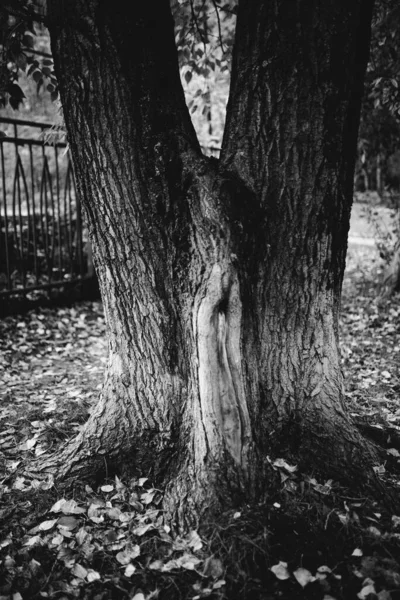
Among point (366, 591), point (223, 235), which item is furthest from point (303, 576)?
point (223, 235)

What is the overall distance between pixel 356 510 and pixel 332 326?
863mm

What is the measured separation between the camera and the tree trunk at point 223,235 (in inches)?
87.0

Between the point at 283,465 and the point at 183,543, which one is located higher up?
the point at 283,465

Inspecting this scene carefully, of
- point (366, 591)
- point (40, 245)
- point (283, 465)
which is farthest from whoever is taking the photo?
point (40, 245)

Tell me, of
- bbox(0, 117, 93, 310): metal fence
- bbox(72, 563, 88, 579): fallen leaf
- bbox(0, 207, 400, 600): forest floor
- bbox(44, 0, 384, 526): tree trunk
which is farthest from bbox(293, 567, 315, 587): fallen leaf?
bbox(0, 117, 93, 310): metal fence

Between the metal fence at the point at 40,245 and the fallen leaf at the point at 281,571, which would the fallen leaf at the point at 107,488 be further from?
the metal fence at the point at 40,245

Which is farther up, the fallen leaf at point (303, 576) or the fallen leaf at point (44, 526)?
the fallen leaf at point (303, 576)

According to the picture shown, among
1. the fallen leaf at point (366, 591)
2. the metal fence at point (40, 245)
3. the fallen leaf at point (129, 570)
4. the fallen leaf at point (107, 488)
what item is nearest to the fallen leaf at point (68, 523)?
the fallen leaf at point (107, 488)

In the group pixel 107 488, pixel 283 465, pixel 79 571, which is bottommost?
pixel 79 571

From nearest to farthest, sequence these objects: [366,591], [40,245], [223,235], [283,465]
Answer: [366,591]
[223,235]
[283,465]
[40,245]

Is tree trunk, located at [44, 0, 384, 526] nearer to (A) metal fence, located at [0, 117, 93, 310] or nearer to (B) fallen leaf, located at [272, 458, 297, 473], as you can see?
(B) fallen leaf, located at [272, 458, 297, 473]

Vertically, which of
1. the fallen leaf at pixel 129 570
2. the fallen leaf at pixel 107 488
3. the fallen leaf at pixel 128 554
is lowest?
the fallen leaf at pixel 129 570

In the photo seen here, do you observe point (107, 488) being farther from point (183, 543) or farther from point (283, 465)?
point (283, 465)

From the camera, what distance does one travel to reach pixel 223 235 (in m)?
2.24
